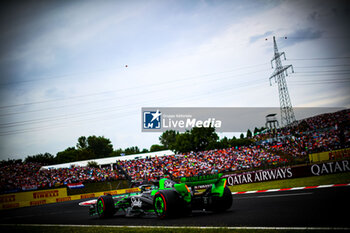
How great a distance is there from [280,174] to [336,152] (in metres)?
9.85

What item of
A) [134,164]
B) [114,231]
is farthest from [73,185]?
[114,231]

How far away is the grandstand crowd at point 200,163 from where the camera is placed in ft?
112

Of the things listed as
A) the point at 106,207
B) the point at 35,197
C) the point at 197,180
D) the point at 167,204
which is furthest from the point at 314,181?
the point at 35,197

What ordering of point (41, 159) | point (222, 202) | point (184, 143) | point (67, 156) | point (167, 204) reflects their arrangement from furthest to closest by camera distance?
point (67, 156)
point (41, 159)
point (184, 143)
point (222, 202)
point (167, 204)

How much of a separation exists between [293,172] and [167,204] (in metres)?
15.1

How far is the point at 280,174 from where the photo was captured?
20.2m

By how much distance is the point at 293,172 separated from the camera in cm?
1931

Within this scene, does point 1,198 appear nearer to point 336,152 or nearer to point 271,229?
point 271,229

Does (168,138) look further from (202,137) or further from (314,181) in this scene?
(314,181)

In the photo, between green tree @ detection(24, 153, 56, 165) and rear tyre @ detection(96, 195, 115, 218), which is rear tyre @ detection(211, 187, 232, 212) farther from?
green tree @ detection(24, 153, 56, 165)

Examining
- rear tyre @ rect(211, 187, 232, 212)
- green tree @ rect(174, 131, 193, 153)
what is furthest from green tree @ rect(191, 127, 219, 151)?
rear tyre @ rect(211, 187, 232, 212)

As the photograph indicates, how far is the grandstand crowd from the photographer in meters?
34.2

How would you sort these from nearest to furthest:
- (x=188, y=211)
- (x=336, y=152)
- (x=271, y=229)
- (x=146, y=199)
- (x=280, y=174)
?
(x=271, y=229)
(x=188, y=211)
(x=146, y=199)
(x=280, y=174)
(x=336, y=152)

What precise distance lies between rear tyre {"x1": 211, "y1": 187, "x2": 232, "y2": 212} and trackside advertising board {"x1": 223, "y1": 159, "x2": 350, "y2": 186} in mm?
Answer: 12158
